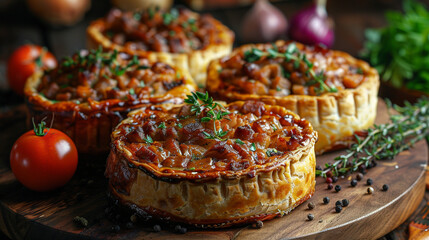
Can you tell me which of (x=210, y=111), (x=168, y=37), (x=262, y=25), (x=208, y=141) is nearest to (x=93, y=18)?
(x=262, y=25)

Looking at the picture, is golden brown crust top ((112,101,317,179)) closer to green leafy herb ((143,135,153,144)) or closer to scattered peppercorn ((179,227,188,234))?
green leafy herb ((143,135,153,144))

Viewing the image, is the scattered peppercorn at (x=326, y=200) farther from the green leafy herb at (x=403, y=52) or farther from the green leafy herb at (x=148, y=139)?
the green leafy herb at (x=403, y=52)

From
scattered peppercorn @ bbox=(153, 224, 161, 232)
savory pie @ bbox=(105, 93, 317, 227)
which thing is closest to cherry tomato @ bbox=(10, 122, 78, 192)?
savory pie @ bbox=(105, 93, 317, 227)

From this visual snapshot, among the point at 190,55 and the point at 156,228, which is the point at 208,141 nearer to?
the point at 156,228

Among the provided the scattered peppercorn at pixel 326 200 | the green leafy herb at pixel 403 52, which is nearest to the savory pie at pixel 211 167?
the scattered peppercorn at pixel 326 200

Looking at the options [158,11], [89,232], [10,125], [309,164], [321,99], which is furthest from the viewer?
[158,11]

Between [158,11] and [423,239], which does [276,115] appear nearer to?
[423,239]

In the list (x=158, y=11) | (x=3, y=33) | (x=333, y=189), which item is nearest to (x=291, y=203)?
(x=333, y=189)
